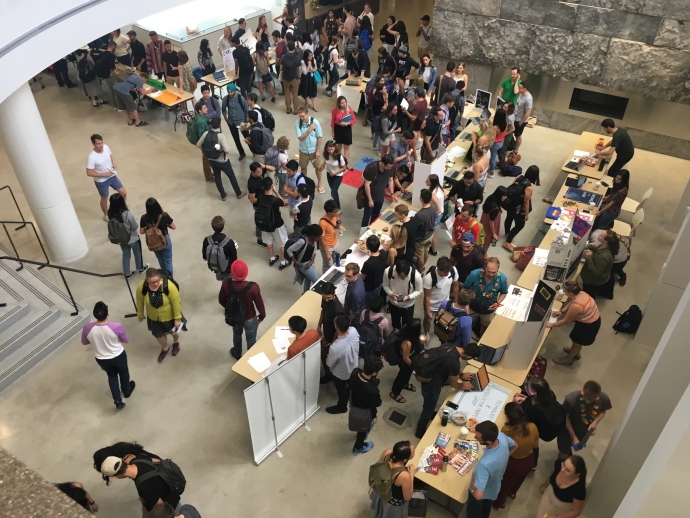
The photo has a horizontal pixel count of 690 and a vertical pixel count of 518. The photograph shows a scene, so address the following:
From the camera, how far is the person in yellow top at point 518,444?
520cm

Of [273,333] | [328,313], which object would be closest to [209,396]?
[273,333]

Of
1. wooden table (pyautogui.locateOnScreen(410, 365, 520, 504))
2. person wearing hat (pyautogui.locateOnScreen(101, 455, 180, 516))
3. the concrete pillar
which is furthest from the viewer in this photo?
wooden table (pyautogui.locateOnScreen(410, 365, 520, 504))

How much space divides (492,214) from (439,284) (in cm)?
205

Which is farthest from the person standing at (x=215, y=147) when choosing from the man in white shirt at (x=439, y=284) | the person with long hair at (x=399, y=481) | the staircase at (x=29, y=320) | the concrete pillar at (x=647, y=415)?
the concrete pillar at (x=647, y=415)

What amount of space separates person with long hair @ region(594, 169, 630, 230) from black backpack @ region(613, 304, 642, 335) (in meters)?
1.28

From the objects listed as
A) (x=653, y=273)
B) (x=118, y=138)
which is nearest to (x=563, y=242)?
(x=653, y=273)

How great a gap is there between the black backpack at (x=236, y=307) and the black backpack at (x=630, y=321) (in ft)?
16.4

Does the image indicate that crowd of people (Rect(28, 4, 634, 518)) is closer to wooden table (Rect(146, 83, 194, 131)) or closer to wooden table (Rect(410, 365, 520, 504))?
wooden table (Rect(410, 365, 520, 504))

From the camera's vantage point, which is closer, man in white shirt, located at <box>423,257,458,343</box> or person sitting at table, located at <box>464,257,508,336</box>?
man in white shirt, located at <box>423,257,458,343</box>

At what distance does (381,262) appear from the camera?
7.01 meters

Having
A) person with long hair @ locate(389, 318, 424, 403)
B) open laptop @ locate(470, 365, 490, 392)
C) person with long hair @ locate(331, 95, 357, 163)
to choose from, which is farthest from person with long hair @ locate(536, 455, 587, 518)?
person with long hair @ locate(331, 95, 357, 163)

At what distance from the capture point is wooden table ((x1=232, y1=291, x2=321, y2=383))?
252 inches

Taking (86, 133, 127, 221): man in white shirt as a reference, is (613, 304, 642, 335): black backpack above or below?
below

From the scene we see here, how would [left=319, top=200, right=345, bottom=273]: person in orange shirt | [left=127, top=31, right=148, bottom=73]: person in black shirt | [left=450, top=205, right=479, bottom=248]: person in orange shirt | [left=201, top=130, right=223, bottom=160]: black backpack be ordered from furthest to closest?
[left=127, top=31, right=148, bottom=73]: person in black shirt → [left=201, top=130, right=223, bottom=160]: black backpack → [left=319, top=200, right=345, bottom=273]: person in orange shirt → [left=450, top=205, right=479, bottom=248]: person in orange shirt
